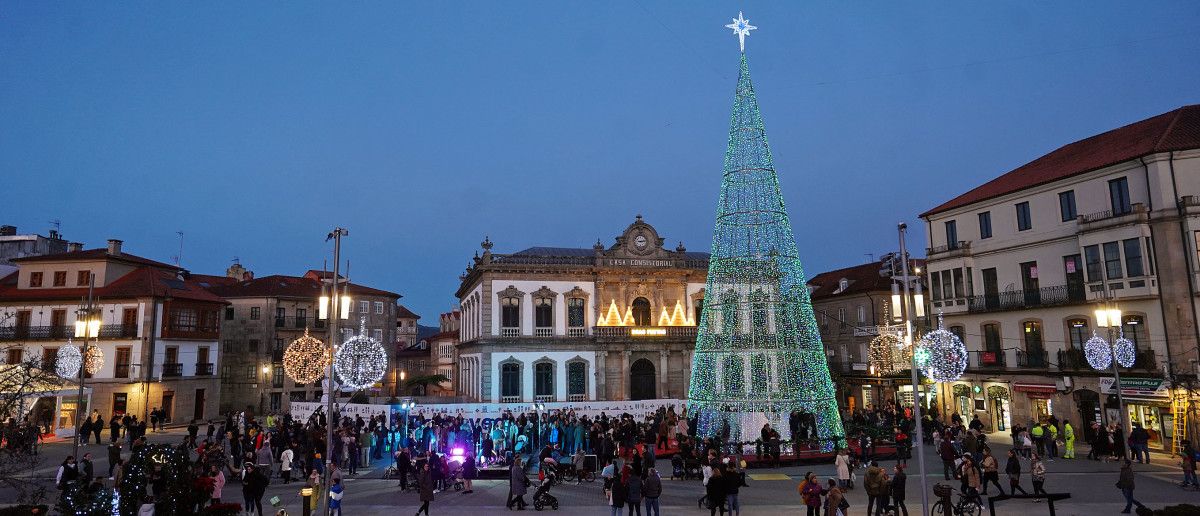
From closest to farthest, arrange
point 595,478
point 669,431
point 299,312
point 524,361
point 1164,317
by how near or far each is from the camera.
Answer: point 595,478, point 1164,317, point 669,431, point 524,361, point 299,312

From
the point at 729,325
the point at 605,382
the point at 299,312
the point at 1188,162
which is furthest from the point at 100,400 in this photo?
the point at 1188,162

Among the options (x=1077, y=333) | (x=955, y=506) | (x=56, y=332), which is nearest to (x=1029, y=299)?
(x=1077, y=333)

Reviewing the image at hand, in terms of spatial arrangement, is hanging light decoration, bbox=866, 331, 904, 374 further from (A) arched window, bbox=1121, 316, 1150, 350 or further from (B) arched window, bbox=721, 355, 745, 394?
(A) arched window, bbox=1121, 316, 1150, 350

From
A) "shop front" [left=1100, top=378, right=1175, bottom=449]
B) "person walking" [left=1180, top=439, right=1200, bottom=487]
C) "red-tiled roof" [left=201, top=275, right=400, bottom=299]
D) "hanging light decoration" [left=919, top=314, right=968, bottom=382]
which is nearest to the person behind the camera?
"person walking" [left=1180, top=439, right=1200, bottom=487]

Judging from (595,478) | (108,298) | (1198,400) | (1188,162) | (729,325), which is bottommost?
(595,478)

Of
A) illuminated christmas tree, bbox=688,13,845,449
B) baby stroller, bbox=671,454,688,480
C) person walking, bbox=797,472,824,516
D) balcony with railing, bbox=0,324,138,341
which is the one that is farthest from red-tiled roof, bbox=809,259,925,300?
balcony with railing, bbox=0,324,138,341

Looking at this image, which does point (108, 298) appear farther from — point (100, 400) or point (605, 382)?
point (605, 382)

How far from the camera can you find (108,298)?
123ft

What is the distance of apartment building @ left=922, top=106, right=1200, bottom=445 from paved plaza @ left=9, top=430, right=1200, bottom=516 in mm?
4051

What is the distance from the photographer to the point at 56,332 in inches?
1455

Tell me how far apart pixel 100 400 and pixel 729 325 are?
1348 inches

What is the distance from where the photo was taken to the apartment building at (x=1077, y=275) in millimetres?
24266

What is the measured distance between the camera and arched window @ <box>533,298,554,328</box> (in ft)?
139

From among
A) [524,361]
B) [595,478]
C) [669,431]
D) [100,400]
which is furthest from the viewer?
[524,361]
